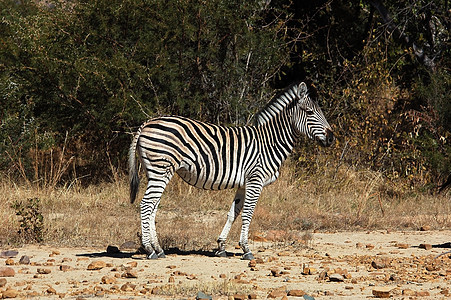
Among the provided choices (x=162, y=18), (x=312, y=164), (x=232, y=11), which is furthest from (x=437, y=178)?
(x=162, y=18)

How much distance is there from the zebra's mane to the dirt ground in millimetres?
1711

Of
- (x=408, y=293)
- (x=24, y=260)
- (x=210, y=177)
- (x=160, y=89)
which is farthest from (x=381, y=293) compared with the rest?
(x=160, y=89)

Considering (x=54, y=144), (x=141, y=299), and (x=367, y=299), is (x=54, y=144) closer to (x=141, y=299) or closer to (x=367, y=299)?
(x=141, y=299)

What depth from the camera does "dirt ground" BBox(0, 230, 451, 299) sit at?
6.20 m

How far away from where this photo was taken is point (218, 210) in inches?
442

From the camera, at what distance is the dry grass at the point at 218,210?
9.37 m

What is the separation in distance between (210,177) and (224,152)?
376mm

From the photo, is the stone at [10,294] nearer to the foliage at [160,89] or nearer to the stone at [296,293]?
the stone at [296,293]

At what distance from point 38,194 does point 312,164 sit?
209 inches

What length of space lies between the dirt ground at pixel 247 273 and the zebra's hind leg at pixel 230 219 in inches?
5.4

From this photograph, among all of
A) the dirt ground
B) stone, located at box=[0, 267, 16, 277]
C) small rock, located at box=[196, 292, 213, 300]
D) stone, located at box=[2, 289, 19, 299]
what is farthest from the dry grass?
small rock, located at box=[196, 292, 213, 300]

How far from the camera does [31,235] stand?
8.89 meters

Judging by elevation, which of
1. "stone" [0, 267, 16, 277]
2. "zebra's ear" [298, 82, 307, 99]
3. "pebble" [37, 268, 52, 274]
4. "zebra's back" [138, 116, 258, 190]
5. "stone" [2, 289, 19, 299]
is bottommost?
"stone" [2, 289, 19, 299]

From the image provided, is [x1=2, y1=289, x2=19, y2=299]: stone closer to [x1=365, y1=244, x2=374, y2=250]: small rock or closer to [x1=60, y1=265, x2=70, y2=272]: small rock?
[x1=60, y1=265, x2=70, y2=272]: small rock
